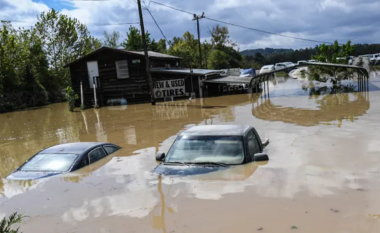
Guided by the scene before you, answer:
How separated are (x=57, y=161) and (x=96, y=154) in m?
1.14

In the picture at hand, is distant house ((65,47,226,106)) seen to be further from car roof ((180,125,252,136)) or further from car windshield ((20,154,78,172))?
car roof ((180,125,252,136))

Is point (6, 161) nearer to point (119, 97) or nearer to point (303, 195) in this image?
point (303, 195)

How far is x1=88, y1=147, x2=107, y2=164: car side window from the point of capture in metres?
8.97

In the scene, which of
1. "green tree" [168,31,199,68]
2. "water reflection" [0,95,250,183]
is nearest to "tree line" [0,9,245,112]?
"green tree" [168,31,199,68]

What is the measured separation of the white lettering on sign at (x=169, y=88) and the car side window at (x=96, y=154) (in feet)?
72.0

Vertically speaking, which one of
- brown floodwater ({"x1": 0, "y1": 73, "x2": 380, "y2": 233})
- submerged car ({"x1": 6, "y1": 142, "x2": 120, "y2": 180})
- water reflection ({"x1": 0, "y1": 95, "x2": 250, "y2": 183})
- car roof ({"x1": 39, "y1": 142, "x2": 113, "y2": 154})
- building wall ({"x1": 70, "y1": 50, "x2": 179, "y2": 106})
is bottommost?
water reflection ({"x1": 0, "y1": 95, "x2": 250, "y2": 183})

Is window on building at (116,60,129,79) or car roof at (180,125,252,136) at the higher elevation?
window on building at (116,60,129,79)

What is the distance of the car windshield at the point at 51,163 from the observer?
814 centimetres

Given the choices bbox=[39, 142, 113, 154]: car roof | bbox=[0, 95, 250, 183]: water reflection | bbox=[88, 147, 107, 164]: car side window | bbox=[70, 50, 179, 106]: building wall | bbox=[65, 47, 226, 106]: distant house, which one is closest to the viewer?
bbox=[39, 142, 113, 154]: car roof

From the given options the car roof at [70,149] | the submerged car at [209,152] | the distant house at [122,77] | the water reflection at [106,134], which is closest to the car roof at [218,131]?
the submerged car at [209,152]

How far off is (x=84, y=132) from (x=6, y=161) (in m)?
5.83

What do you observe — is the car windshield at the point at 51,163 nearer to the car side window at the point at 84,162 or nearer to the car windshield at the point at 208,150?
the car side window at the point at 84,162

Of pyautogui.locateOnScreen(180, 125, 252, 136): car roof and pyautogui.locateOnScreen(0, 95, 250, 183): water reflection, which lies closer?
pyautogui.locateOnScreen(180, 125, 252, 136): car roof

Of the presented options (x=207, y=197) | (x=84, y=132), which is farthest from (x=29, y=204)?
(x=84, y=132)
